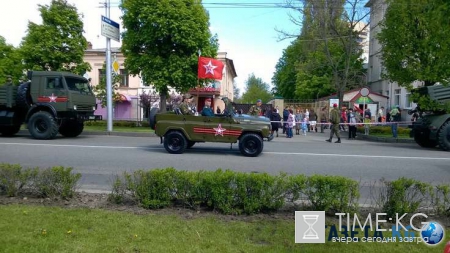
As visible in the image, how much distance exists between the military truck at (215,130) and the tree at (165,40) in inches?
Result: 431

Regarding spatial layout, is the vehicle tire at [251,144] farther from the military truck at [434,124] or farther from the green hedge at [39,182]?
the military truck at [434,124]

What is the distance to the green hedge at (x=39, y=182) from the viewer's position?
5500 mm

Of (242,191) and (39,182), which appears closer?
(242,191)

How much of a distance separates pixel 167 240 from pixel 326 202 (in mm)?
2280

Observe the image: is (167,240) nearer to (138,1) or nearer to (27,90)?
(27,90)

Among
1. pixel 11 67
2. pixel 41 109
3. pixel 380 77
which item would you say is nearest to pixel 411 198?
pixel 41 109

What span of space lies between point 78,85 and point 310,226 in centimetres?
1392

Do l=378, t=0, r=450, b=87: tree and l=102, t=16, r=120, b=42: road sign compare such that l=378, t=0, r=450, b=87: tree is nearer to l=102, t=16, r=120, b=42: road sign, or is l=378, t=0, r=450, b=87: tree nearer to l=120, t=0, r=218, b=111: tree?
l=120, t=0, r=218, b=111: tree

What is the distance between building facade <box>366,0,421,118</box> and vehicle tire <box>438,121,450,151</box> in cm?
491

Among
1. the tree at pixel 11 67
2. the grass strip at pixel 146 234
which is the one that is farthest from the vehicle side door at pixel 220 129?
the tree at pixel 11 67

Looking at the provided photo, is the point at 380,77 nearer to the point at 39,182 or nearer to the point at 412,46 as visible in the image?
the point at 412,46

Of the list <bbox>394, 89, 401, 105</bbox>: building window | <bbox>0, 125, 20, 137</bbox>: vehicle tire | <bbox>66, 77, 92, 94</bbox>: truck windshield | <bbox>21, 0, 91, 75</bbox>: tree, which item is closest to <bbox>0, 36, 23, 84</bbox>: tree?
<bbox>21, 0, 91, 75</bbox>: tree

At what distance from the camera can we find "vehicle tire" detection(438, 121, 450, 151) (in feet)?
45.0

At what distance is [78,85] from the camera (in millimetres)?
15453
